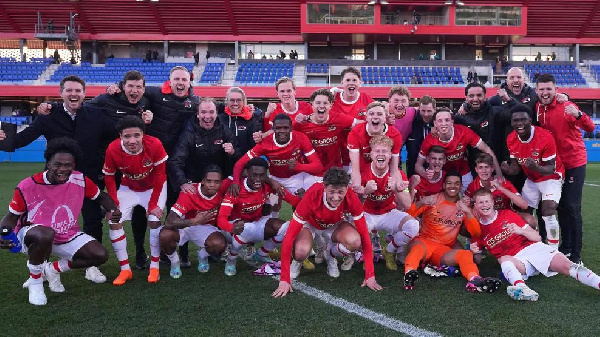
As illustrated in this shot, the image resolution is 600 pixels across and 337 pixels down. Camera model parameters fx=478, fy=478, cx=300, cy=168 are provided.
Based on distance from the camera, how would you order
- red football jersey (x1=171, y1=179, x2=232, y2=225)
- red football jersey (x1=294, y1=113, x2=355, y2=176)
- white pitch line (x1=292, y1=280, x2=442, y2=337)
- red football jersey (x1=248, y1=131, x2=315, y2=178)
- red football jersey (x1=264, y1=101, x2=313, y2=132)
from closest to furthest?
white pitch line (x1=292, y1=280, x2=442, y2=337)
red football jersey (x1=171, y1=179, x2=232, y2=225)
red football jersey (x1=248, y1=131, x2=315, y2=178)
red football jersey (x1=294, y1=113, x2=355, y2=176)
red football jersey (x1=264, y1=101, x2=313, y2=132)

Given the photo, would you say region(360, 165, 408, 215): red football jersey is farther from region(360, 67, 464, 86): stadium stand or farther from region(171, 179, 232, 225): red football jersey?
region(360, 67, 464, 86): stadium stand

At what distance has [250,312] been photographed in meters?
3.79

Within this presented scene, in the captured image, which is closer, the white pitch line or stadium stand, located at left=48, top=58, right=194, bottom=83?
the white pitch line

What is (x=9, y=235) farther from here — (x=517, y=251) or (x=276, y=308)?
(x=517, y=251)

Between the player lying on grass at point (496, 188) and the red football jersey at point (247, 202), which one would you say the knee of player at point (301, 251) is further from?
the player lying on grass at point (496, 188)

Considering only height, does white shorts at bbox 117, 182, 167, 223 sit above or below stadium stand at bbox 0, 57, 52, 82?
below

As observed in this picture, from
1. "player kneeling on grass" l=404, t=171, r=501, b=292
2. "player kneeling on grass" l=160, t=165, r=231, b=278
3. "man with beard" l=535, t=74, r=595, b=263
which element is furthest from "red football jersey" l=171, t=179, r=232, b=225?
"man with beard" l=535, t=74, r=595, b=263

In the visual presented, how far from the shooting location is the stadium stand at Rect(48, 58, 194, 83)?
95.7 ft

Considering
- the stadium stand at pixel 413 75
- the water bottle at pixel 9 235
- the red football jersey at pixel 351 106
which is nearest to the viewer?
the water bottle at pixel 9 235

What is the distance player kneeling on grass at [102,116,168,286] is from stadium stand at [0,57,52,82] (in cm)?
2859

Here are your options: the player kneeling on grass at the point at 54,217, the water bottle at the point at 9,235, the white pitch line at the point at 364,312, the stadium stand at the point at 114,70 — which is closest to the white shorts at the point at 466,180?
the white pitch line at the point at 364,312

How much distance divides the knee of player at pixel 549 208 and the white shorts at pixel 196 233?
358cm

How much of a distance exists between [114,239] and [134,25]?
29.1 metres

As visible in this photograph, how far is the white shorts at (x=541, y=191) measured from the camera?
5.21m
